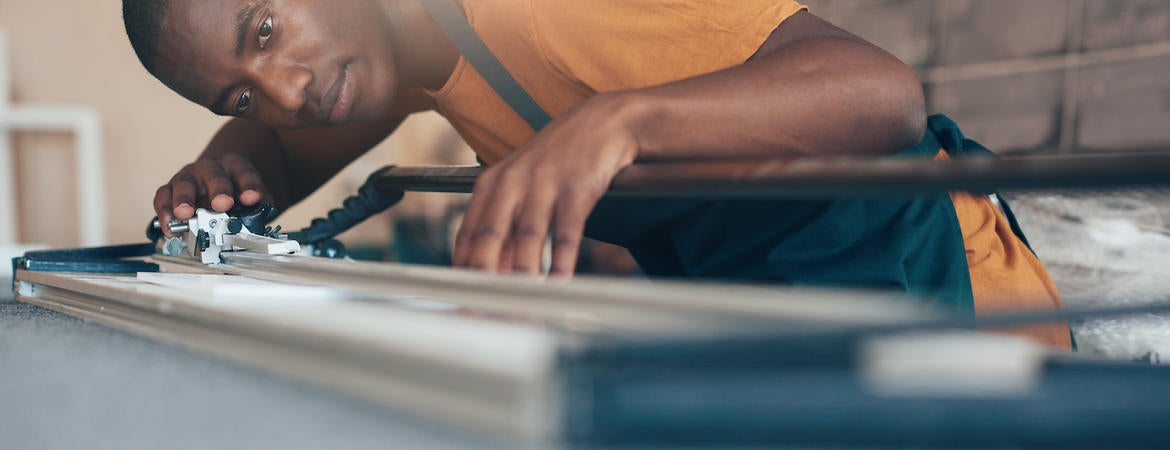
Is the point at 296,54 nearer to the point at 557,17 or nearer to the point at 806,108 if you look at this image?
the point at 557,17

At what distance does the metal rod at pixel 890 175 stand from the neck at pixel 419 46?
0.56 m

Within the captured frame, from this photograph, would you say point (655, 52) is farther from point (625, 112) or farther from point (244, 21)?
point (244, 21)

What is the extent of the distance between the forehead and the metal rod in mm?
564

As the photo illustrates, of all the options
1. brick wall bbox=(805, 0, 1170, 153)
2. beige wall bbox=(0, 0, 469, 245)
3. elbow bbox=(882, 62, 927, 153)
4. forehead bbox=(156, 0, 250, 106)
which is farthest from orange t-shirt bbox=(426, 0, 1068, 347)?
beige wall bbox=(0, 0, 469, 245)

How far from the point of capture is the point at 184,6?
80 cm

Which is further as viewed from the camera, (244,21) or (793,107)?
(244,21)

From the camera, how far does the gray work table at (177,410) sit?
0.23 m

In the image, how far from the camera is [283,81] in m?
0.85

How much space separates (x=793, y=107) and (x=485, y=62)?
358mm

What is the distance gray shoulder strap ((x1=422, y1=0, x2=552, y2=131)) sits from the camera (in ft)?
2.54

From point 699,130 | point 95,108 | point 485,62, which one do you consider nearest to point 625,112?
point 699,130

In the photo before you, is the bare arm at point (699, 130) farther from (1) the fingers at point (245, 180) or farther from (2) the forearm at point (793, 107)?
(1) the fingers at point (245, 180)

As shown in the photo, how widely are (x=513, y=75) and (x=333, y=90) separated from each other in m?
0.22

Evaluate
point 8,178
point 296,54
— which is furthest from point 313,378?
point 8,178
